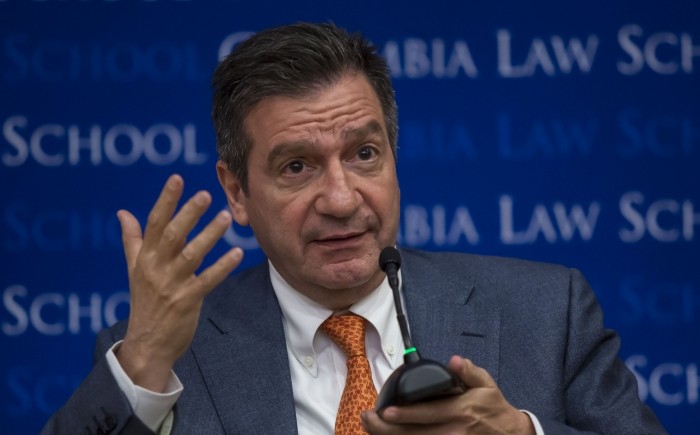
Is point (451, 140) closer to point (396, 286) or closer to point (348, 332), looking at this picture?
point (348, 332)

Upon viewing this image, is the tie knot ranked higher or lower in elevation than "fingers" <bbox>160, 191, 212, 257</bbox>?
lower

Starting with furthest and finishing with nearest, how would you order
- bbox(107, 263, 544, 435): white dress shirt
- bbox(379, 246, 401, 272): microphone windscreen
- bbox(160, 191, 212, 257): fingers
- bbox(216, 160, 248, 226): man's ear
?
bbox(216, 160, 248, 226): man's ear → bbox(107, 263, 544, 435): white dress shirt → bbox(379, 246, 401, 272): microphone windscreen → bbox(160, 191, 212, 257): fingers

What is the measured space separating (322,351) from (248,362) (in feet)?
0.57

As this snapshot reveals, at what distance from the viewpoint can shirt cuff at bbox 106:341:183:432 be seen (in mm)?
2387

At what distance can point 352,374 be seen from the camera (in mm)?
2619

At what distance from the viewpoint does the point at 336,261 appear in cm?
265

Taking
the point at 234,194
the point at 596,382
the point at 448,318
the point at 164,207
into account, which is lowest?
the point at 596,382

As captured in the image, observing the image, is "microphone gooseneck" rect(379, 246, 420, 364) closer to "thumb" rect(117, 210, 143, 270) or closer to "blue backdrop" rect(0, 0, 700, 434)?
Result: "thumb" rect(117, 210, 143, 270)

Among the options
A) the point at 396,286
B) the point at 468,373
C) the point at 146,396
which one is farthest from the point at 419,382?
the point at 146,396

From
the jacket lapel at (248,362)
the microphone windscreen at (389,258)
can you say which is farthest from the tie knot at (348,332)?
the microphone windscreen at (389,258)

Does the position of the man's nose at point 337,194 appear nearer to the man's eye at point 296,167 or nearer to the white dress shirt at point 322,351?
Result: the man's eye at point 296,167

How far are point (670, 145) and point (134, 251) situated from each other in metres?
1.96

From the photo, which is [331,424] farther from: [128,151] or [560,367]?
[128,151]

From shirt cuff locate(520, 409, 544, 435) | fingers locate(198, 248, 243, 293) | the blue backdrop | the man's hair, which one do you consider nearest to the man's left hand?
shirt cuff locate(520, 409, 544, 435)
